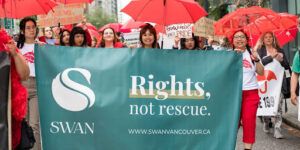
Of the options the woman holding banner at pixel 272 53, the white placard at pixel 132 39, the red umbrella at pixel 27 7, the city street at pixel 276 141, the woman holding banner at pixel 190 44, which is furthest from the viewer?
the woman holding banner at pixel 272 53

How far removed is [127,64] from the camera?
546 cm

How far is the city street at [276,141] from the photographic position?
8391 millimetres

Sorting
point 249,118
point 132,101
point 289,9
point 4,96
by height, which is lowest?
point 249,118

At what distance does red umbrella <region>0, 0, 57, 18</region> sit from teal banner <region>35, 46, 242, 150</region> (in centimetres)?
266

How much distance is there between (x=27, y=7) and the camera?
8.01m

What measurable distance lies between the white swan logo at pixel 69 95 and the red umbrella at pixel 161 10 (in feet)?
9.97

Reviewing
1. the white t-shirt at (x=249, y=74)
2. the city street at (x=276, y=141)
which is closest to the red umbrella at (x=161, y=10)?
the white t-shirt at (x=249, y=74)

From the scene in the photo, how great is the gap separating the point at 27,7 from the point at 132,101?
3.21m

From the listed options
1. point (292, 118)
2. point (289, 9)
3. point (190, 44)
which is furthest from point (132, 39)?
point (289, 9)

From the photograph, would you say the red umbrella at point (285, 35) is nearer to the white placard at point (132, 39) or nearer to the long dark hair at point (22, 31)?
the white placard at point (132, 39)

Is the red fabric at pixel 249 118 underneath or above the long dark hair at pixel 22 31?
underneath

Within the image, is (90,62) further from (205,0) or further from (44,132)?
(205,0)

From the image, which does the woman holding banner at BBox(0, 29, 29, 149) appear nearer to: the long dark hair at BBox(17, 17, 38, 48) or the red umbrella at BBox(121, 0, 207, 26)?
the long dark hair at BBox(17, 17, 38, 48)

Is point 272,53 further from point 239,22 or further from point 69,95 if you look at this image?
point 69,95
